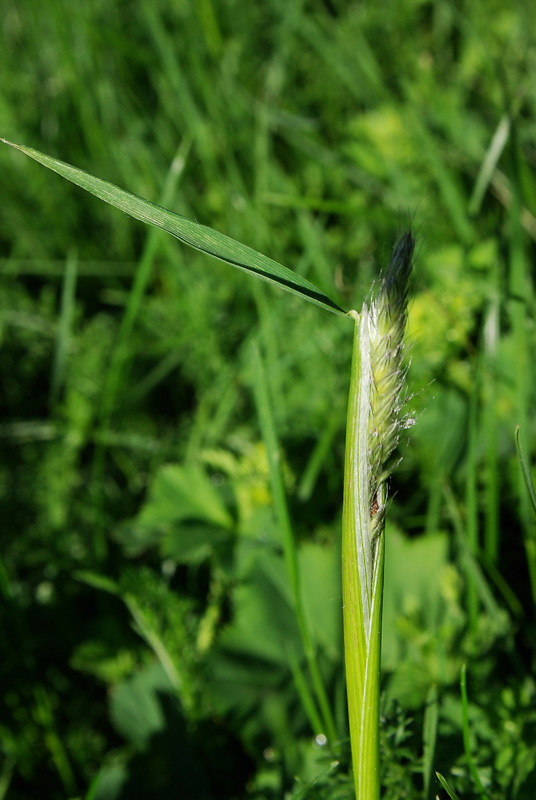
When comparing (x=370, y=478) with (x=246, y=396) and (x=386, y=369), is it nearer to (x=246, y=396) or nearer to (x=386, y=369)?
(x=386, y=369)

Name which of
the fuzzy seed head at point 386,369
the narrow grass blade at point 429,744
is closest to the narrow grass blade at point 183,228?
the fuzzy seed head at point 386,369

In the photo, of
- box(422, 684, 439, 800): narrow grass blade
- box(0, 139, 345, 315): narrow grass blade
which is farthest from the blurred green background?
box(0, 139, 345, 315): narrow grass blade

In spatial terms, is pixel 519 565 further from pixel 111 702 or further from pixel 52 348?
pixel 52 348

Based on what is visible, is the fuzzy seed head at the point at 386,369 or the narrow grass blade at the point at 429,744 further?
the narrow grass blade at the point at 429,744

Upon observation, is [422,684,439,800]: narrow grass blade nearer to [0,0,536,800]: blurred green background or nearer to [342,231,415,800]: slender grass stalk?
[0,0,536,800]: blurred green background

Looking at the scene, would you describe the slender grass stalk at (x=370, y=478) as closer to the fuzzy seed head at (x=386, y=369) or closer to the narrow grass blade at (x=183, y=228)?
the fuzzy seed head at (x=386, y=369)
